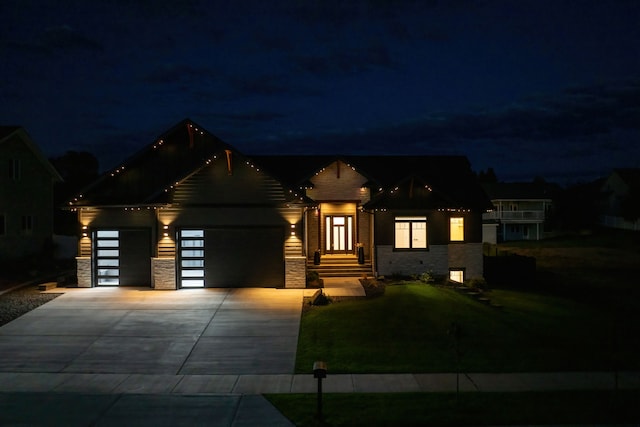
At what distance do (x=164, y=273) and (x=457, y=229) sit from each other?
12860 millimetres

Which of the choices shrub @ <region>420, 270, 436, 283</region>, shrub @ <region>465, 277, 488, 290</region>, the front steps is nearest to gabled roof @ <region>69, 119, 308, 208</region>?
the front steps

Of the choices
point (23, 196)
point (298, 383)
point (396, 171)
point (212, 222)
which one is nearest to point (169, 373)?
point (298, 383)

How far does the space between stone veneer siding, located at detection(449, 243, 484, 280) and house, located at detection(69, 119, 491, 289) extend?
785 mm

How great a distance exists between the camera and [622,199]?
63500mm

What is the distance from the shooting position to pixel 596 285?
1071 inches

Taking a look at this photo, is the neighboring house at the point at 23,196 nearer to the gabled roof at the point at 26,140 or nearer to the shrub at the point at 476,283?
the gabled roof at the point at 26,140

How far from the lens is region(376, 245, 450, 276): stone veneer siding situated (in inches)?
930

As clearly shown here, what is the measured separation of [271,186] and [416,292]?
7.14m

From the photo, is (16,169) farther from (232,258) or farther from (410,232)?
(410,232)

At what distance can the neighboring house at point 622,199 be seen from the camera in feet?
196

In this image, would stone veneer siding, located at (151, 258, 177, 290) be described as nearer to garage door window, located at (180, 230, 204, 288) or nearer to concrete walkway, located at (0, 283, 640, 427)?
garage door window, located at (180, 230, 204, 288)

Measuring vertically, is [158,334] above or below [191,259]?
below

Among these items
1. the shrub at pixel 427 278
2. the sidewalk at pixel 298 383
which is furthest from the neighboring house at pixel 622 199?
the sidewalk at pixel 298 383

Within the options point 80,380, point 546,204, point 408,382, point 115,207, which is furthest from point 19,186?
point 546,204
